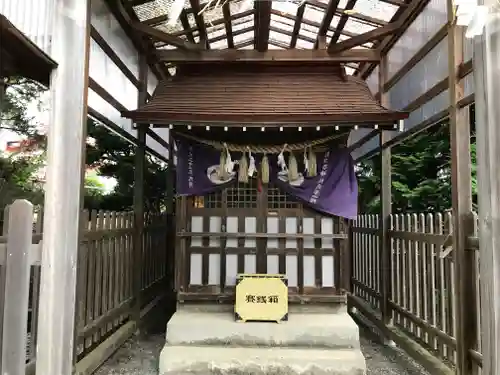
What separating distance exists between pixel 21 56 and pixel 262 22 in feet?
12.6

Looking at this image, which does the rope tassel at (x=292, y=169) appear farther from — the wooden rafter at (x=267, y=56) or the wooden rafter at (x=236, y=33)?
the wooden rafter at (x=236, y=33)

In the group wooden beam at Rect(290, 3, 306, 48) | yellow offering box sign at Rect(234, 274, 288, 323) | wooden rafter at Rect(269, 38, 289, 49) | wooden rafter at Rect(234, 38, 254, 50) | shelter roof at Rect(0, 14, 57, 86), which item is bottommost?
yellow offering box sign at Rect(234, 274, 288, 323)

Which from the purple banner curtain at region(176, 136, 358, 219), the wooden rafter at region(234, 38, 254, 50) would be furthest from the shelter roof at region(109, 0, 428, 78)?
the purple banner curtain at region(176, 136, 358, 219)

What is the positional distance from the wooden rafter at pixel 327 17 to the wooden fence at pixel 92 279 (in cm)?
446

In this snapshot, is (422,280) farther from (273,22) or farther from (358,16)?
(273,22)

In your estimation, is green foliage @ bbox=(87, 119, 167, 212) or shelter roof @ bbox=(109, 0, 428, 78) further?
green foliage @ bbox=(87, 119, 167, 212)

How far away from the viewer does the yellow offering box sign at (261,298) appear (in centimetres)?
643

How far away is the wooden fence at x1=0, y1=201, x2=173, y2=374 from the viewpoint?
3.37 metres

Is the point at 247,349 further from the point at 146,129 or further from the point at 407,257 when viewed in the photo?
the point at 146,129

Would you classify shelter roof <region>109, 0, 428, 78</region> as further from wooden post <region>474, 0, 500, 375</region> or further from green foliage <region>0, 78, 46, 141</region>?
wooden post <region>474, 0, 500, 375</region>

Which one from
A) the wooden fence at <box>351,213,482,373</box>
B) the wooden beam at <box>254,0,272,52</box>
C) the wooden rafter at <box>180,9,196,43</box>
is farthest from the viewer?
the wooden rafter at <box>180,9,196,43</box>

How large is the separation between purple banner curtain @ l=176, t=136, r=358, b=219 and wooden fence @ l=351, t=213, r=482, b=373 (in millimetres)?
973

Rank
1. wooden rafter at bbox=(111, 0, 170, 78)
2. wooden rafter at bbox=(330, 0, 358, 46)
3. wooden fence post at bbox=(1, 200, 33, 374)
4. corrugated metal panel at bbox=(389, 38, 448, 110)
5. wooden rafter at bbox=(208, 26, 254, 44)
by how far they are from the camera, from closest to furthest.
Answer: wooden fence post at bbox=(1, 200, 33, 374)
corrugated metal panel at bbox=(389, 38, 448, 110)
wooden rafter at bbox=(111, 0, 170, 78)
wooden rafter at bbox=(330, 0, 358, 46)
wooden rafter at bbox=(208, 26, 254, 44)

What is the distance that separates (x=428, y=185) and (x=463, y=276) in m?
5.53
